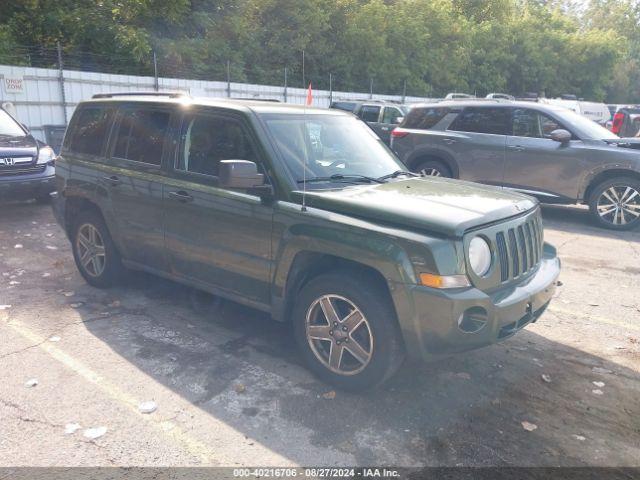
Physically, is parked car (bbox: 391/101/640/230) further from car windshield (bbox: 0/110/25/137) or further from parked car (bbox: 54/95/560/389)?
car windshield (bbox: 0/110/25/137)

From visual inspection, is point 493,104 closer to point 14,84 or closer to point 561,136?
point 561,136

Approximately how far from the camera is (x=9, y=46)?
1471 centimetres

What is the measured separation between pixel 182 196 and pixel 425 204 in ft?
6.40

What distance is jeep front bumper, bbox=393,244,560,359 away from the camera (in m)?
3.39

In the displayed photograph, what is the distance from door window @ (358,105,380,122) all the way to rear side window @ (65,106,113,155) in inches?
431

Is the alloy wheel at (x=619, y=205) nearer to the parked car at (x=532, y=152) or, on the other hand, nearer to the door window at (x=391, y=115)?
the parked car at (x=532, y=152)

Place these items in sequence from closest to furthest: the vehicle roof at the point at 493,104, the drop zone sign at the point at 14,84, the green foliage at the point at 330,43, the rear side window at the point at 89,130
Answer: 1. the rear side window at the point at 89,130
2. the vehicle roof at the point at 493,104
3. the drop zone sign at the point at 14,84
4. the green foliage at the point at 330,43

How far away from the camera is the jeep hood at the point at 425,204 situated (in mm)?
3557

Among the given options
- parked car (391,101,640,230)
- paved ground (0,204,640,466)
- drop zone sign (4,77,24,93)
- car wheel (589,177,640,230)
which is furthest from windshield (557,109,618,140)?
drop zone sign (4,77,24,93)

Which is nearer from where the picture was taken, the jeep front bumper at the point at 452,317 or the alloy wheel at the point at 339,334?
the jeep front bumper at the point at 452,317

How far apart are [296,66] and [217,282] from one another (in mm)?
21326

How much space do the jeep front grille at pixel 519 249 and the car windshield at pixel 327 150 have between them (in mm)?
1152

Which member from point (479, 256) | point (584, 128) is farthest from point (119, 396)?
point (584, 128)

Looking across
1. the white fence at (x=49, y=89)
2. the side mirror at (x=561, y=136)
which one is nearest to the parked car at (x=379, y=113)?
the white fence at (x=49, y=89)
